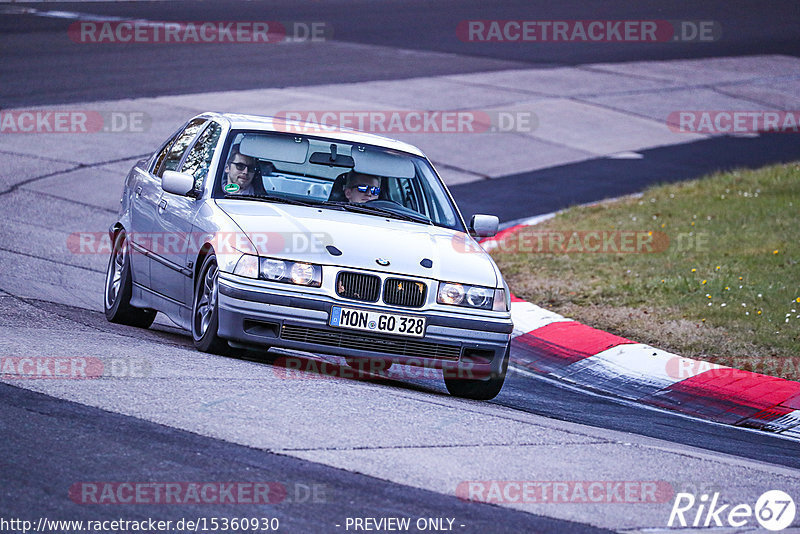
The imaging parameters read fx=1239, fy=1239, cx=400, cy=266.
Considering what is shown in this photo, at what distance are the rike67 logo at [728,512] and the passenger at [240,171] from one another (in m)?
3.84

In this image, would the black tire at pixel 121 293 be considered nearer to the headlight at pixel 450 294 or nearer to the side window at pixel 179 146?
the side window at pixel 179 146

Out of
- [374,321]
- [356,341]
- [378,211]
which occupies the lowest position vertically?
[356,341]

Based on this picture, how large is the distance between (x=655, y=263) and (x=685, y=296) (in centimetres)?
140

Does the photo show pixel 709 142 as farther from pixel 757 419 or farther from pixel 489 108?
pixel 757 419

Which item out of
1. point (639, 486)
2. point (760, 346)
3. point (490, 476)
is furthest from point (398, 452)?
point (760, 346)

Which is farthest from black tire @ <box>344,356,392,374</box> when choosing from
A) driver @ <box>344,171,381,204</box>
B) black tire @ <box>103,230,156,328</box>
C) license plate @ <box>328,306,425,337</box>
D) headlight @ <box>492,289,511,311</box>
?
black tire @ <box>103,230,156,328</box>

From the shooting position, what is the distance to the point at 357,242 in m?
7.57

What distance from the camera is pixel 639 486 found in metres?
5.75

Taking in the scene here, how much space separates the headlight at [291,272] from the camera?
7.34m
